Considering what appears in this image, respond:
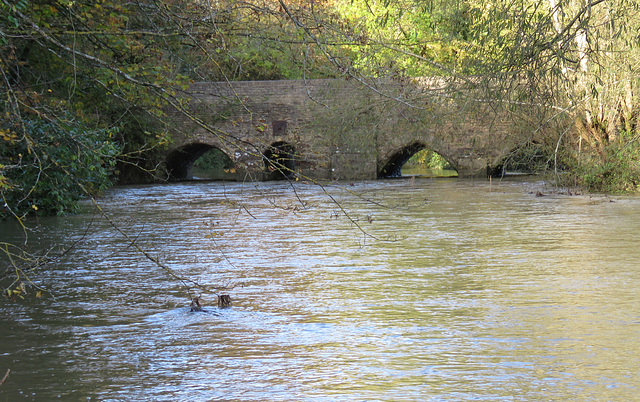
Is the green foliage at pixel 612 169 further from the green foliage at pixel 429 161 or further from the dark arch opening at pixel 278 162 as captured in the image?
the green foliage at pixel 429 161

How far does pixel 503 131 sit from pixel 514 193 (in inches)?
275

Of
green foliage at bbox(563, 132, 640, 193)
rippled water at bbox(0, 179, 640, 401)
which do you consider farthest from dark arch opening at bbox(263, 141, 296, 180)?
green foliage at bbox(563, 132, 640, 193)

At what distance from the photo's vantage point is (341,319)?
7246 millimetres

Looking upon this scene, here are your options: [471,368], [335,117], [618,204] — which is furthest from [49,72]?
[471,368]

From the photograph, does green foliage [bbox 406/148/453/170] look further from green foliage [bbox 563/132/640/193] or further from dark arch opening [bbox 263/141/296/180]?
green foliage [bbox 563/132/640/193]

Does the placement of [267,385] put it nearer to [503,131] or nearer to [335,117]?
[335,117]

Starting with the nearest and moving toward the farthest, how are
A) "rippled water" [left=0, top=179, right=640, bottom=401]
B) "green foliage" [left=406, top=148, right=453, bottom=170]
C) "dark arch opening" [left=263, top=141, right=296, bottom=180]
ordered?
"rippled water" [left=0, top=179, right=640, bottom=401] < "dark arch opening" [left=263, top=141, right=296, bottom=180] < "green foliage" [left=406, top=148, right=453, bottom=170]

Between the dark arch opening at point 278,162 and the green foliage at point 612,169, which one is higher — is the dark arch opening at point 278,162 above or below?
above

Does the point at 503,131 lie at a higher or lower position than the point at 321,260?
higher

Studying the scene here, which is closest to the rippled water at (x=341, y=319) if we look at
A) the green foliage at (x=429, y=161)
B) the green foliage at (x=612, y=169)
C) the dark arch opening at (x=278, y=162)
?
the dark arch opening at (x=278, y=162)

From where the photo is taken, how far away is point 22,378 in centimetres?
567

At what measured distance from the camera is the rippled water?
17.8 ft

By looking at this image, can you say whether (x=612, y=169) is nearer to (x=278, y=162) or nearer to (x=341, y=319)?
(x=341, y=319)

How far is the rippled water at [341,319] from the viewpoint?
17.8ft
